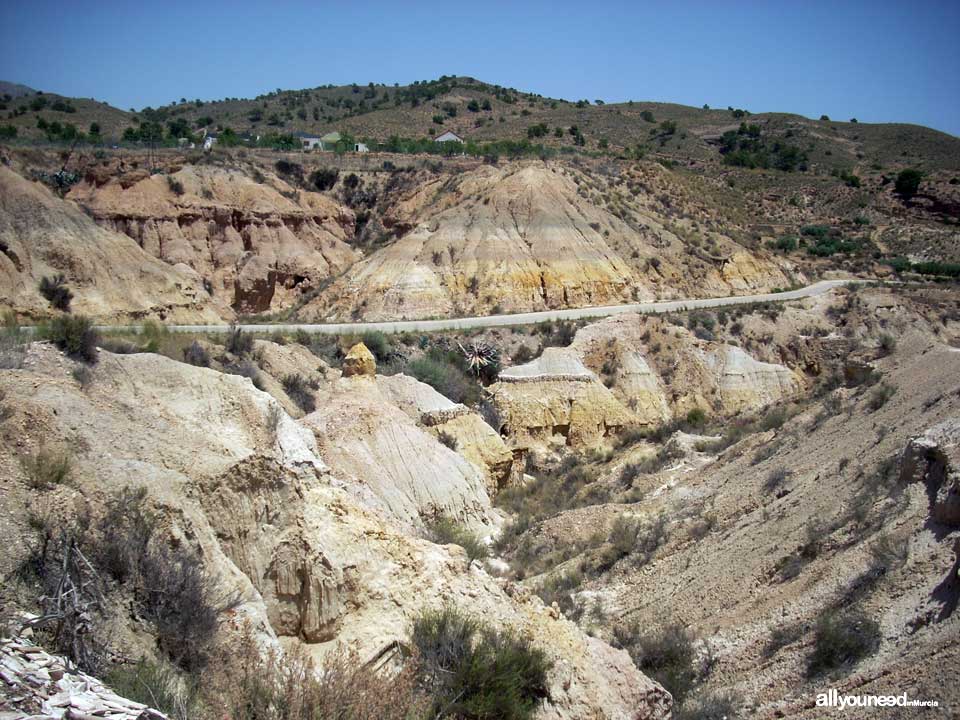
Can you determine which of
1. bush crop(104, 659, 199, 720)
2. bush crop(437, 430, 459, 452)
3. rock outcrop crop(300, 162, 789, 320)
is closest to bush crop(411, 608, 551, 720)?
bush crop(104, 659, 199, 720)

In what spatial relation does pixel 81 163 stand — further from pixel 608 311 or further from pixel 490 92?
pixel 490 92

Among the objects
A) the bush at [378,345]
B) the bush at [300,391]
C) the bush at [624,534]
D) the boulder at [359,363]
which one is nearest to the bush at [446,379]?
the bush at [378,345]

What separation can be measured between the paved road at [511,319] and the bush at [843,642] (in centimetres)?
2254

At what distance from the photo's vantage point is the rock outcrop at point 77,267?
28219 millimetres

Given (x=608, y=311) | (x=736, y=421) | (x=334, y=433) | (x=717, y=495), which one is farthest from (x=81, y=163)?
(x=717, y=495)

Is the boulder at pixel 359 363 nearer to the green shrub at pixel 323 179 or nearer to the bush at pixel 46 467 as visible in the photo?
the bush at pixel 46 467

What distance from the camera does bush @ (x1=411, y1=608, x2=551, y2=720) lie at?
26.5 ft

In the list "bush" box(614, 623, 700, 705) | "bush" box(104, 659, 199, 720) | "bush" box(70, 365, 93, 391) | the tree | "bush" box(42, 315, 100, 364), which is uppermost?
the tree

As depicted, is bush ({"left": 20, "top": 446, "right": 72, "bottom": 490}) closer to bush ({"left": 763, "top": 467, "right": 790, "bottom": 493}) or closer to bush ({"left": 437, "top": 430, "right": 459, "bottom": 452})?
bush ({"left": 763, "top": 467, "right": 790, "bottom": 493})

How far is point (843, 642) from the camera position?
9430 millimetres

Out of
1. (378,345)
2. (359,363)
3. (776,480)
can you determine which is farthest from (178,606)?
(378,345)

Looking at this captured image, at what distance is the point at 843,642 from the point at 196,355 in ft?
53.2

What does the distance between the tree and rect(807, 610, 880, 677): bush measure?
240ft

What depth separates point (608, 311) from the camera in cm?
3822
